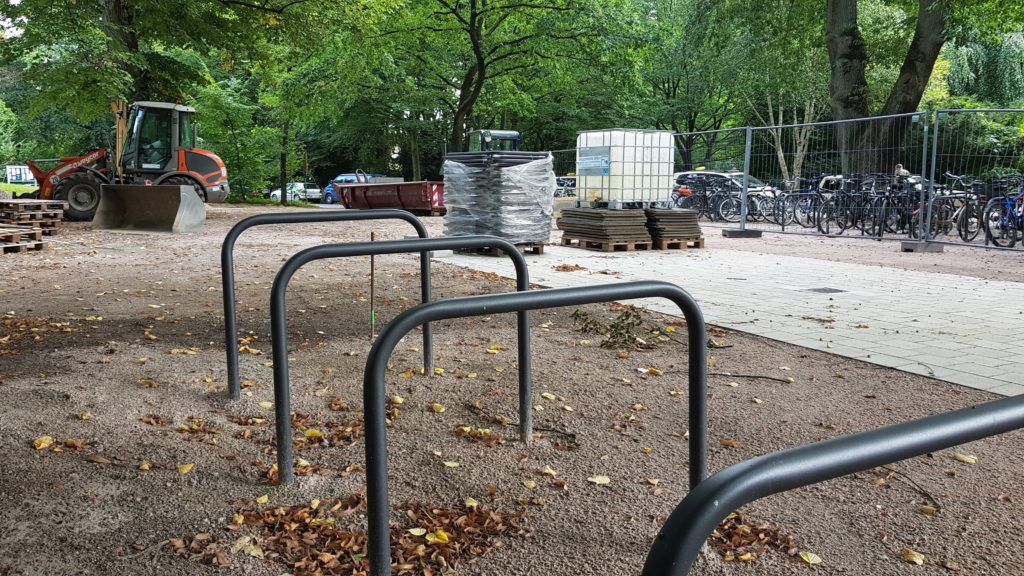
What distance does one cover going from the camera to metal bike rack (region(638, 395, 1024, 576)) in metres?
1.05

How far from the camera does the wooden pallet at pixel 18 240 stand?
12249 mm

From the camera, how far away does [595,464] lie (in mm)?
3680

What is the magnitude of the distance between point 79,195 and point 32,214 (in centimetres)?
513

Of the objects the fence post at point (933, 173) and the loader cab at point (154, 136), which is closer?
the fence post at point (933, 173)

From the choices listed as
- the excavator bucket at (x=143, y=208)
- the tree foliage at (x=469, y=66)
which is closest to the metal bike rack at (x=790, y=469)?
the excavator bucket at (x=143, y=208)

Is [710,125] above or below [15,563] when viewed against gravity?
above

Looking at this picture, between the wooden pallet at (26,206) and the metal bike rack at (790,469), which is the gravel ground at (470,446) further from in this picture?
the wooden pallet at (26,206)

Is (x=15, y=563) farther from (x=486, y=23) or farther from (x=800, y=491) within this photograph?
(x=486, y=23)

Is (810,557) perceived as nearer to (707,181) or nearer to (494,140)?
(707,181)

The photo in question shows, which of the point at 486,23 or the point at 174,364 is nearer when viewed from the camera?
the point at 174,364

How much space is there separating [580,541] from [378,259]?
9689 mm

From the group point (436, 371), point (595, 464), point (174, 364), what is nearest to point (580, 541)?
point (595, 464)

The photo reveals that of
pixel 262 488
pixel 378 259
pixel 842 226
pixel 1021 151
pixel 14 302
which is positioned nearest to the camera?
pixel 262 488

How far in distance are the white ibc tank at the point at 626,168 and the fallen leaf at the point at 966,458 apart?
1036 cm
